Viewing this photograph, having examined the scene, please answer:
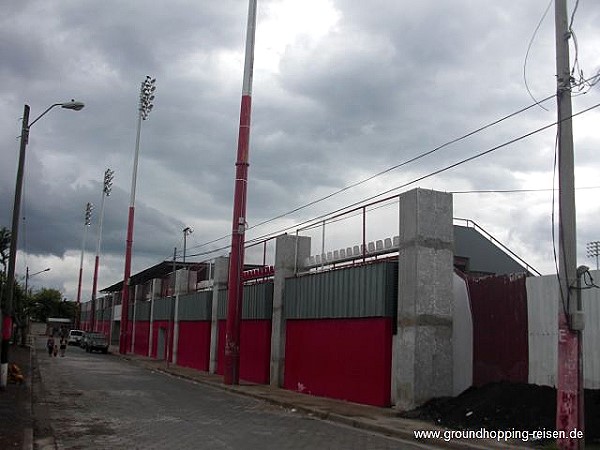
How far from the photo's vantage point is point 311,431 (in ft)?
46.9

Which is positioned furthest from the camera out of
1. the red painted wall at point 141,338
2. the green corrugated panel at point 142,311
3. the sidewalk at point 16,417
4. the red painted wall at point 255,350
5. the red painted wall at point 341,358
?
the green corrugated panel at point 142,311

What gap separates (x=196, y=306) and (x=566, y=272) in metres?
30.3

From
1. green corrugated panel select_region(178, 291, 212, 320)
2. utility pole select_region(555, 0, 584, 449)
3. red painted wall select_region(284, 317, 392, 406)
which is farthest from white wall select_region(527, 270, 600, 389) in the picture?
green corrugated panel select_region(178, 291, 212, 320)

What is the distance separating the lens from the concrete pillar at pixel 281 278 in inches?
1014

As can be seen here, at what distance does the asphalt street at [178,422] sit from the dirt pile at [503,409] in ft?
6.68

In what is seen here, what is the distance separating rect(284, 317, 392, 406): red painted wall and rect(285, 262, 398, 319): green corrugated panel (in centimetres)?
30

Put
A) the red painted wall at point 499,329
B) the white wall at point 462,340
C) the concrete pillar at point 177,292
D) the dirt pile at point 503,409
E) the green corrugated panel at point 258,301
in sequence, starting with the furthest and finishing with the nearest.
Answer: the concrete pillar at point 177,292 < the green corrugated panel at point 258,301 < the white wall at point 462,340 < the red painted wall at point 499,329 < the dirt pile at point 503,409

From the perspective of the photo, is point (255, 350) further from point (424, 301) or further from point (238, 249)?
point (424, 301)

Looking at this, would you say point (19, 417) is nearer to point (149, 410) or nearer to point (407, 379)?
point (149, 410)

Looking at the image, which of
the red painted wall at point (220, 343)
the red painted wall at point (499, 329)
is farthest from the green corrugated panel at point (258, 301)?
the red painted wall at point (499, 329)

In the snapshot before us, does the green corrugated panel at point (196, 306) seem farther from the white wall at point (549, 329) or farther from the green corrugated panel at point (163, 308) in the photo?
the white wall at point (549, 329)

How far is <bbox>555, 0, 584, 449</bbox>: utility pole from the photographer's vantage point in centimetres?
1093

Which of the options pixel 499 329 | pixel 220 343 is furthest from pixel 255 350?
pixel 499 329

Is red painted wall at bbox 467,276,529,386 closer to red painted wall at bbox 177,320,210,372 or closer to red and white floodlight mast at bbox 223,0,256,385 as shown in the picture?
red and white floodlight mast at bbox 223,0,256,385
